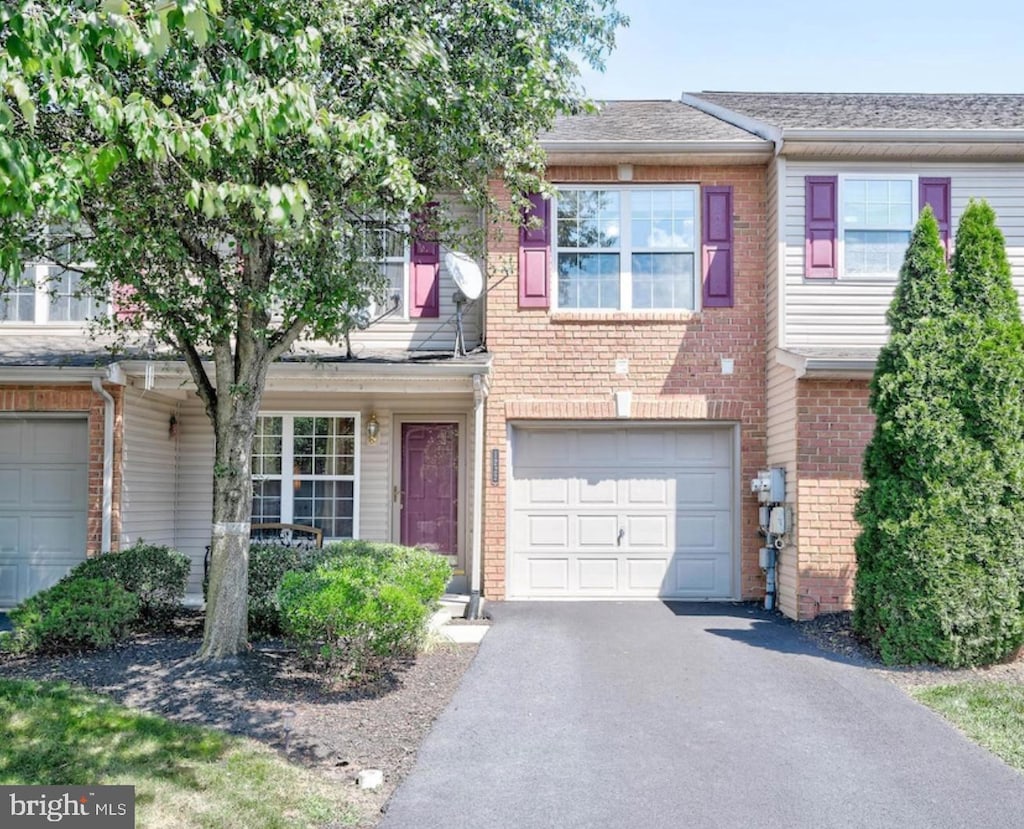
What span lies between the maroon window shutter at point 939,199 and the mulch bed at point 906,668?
4527 mm

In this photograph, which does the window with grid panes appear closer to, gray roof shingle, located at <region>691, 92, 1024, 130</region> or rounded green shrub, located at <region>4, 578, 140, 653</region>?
rounded green shrub, located at <region>4, 578, 140, 653</region>

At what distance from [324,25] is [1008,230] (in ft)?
25.6

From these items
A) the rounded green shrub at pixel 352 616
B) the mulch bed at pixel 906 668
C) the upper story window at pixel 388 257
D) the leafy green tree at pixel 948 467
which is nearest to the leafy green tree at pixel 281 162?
the upper story window at pixel 388 257

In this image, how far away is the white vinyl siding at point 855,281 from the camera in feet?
32.0

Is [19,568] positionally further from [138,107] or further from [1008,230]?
[1008,230]

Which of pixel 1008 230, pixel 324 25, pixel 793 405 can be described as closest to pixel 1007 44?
pixel 1008 230

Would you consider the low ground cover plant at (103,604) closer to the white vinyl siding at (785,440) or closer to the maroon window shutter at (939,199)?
the white vinyl siding at (785,440)

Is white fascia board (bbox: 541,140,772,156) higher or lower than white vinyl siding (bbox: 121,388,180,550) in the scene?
higher

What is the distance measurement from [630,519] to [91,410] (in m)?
6.12

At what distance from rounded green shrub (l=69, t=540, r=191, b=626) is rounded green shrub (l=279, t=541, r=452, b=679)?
86.1 inches

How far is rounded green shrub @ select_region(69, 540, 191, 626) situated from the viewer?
8188 millimetres

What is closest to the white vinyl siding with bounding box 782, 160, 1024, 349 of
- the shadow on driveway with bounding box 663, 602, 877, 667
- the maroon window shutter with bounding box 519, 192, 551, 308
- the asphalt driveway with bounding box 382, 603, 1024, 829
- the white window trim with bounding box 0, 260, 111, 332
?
the maroon window shutter with bounding box 519, 192, 551, 308

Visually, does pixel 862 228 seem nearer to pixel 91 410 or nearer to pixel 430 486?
pixel 430 486

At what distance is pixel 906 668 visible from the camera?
707cm
